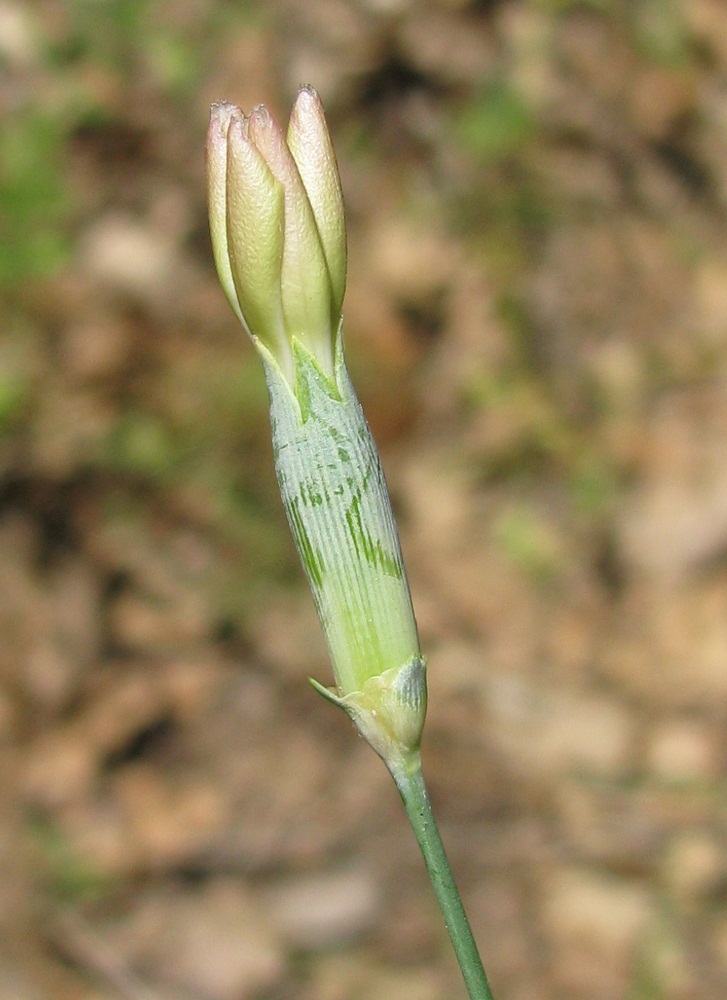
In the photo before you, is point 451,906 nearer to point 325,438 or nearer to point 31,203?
point 325,438

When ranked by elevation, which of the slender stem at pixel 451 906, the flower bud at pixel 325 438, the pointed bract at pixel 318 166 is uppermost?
the pointed bract at pixel 318 166

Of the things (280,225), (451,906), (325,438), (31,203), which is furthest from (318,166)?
(31,203)

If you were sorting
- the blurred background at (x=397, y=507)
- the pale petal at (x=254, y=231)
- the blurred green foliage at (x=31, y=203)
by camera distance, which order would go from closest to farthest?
the pale petal at (x=254, y=231) < the blurred background at (x=397, y=507) < the blurred green foliage at (x=31, y=203)

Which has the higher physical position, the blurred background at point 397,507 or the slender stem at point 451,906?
the blurred background at point 397,507

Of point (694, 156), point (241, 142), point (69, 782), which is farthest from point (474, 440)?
point (241, 142)

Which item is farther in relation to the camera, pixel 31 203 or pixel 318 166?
pixel 31 203

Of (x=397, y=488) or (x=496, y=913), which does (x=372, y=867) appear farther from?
(x=397, y=488)

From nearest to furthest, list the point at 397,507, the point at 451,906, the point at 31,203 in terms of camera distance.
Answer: the point at 451,906 → the point at 31,203 → the point at 397,507

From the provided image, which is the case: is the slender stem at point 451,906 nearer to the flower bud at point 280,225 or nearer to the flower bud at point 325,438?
the flower bud at point 325,438

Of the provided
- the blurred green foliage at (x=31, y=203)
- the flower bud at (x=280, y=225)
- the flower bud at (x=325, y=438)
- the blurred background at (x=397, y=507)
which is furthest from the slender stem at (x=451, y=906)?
the blurred green foliage at (x=31, y=203)
